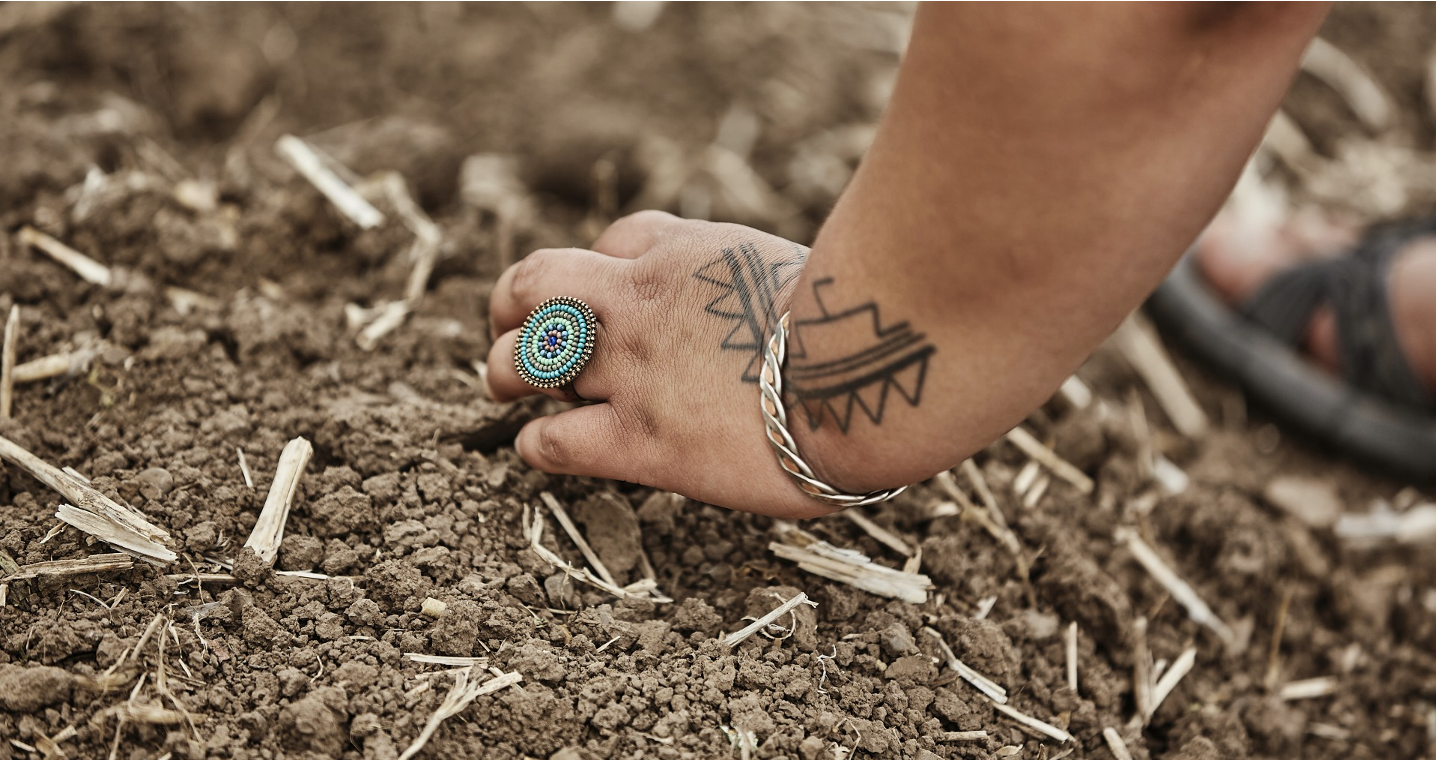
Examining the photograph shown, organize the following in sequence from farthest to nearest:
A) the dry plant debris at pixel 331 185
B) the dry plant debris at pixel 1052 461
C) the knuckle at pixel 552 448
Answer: the dry plant debris at pixel 331 185 < the dry plant debris at pixel 1052 461 < the knuckle at pixel 552 448

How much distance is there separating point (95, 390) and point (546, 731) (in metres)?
1.32

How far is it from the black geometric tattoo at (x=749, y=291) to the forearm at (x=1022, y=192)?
195 millimetres

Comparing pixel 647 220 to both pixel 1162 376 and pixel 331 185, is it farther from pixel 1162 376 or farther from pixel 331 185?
pixel 1162 376

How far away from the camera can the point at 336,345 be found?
2.47 metres

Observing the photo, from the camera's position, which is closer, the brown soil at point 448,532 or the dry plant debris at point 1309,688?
the brown soil at point 448,532

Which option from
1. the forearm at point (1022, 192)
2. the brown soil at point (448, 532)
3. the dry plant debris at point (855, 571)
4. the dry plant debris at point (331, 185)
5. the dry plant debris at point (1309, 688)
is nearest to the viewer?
the forearm at point (1022, 192)

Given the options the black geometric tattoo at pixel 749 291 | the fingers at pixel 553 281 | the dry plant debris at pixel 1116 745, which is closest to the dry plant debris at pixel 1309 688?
the dry plant debris at pixel 1116 745

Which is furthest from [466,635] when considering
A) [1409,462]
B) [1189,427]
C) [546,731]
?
[1409,462]

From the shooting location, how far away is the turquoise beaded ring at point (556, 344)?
2006 mm

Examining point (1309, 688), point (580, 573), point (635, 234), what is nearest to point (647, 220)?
point (635, 234)

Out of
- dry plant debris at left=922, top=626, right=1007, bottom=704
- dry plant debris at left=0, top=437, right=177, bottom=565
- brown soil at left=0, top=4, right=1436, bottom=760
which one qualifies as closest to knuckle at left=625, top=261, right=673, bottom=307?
brown soil at left=0, top=4, right=1436, bottom=760

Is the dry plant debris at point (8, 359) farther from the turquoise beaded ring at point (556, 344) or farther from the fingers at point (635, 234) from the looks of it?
the fingers at point (635, 234)

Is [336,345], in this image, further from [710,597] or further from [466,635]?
[710,597]

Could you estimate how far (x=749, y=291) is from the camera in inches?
78.7
